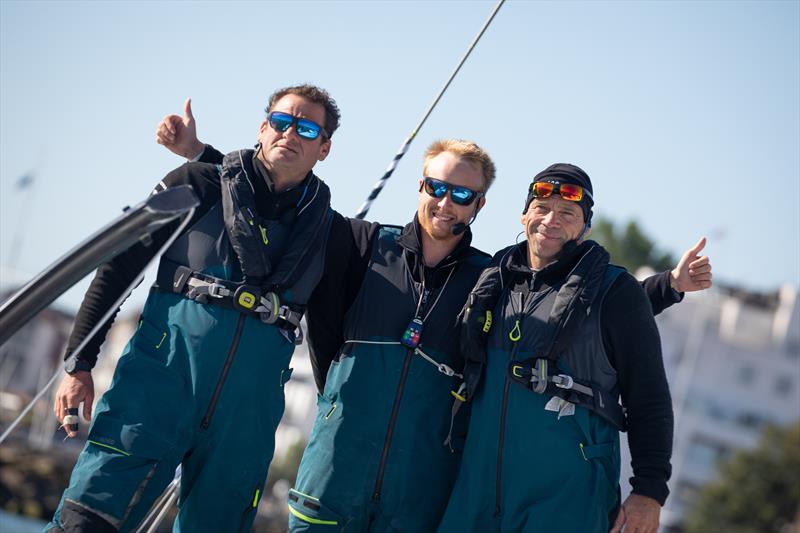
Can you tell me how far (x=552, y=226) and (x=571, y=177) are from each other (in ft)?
0.88

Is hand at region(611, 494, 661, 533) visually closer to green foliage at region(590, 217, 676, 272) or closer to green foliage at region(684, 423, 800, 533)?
green foliage at region(684, 423, 800, 533)

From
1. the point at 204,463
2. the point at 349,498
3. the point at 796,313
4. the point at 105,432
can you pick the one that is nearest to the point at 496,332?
the point at 349,498

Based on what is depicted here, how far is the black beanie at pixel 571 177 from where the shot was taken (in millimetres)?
5570

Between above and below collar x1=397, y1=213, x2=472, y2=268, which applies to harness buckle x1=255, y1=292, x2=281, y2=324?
below

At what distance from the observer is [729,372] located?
3029 inches

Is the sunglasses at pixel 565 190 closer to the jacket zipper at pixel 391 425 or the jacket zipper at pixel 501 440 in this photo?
the jacket zipper at pixel 501 440

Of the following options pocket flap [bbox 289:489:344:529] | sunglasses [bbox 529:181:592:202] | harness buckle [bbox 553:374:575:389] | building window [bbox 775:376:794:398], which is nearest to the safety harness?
harness buckle [bbox 553:374:575:389]

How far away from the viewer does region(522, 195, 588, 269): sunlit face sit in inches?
220

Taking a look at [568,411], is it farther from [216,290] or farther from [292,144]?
[292,144]

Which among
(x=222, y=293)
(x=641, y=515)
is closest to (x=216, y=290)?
(x=222, y=293)

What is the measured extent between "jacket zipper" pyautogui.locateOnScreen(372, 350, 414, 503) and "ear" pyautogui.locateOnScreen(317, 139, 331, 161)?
1134 mm

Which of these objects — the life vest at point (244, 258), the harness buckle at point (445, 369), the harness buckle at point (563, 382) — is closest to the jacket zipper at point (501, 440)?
the harness buckle at point (563, 382)

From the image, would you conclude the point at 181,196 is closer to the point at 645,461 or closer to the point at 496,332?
the point at 496,332

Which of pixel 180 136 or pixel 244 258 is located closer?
pixel 244 258
